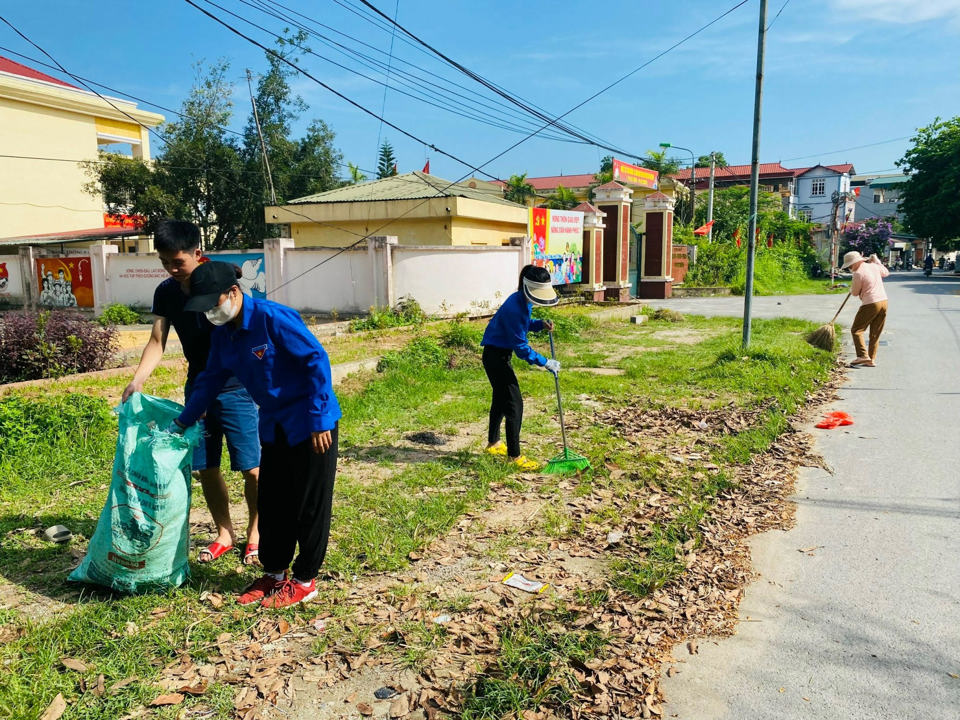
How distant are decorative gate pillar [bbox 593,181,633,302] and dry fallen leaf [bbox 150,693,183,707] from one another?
67.3 ft

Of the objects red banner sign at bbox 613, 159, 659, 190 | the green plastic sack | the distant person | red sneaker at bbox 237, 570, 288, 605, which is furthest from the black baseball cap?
red banner sign at bbox 613, 159, 659, 190

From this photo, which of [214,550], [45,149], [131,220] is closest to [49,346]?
[214,550]

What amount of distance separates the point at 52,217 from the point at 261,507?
30.8 metres

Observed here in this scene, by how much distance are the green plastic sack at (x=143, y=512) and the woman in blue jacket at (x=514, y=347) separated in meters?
2.76

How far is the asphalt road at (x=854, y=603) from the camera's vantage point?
109 inches

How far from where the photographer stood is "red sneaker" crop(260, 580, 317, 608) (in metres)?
3.45

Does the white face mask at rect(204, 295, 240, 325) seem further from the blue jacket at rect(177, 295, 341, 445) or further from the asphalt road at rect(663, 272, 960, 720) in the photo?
the asphalt road at rect(663, 272, 960, 720)

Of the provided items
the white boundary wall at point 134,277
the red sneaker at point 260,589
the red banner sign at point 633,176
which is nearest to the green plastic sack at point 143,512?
the red sneaker at point 260,589

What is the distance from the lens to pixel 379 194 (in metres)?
20.1

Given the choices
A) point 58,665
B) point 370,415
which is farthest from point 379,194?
point 58,665

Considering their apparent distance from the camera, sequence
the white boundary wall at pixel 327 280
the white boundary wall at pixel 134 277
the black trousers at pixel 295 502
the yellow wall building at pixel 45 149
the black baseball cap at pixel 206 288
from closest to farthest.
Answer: the black baseball cap at pixel 206 288
the black trousers at pixel 295 502
the white boundary wall at pixel 327 280
the white boundary wall at pixel 134 277
the yellow wall building at pixel 45 149

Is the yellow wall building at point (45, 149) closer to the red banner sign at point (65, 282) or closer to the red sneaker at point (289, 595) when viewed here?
the red banner sign at point (65, 282)

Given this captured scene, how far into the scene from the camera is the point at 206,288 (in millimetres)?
3049

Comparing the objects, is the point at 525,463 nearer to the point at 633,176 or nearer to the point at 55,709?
the point at 55,709
